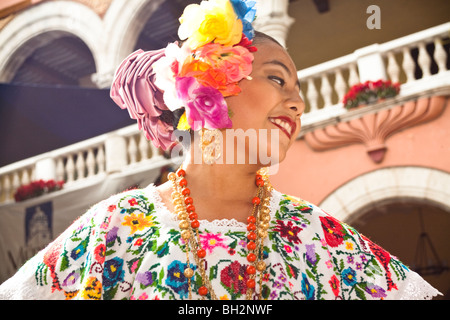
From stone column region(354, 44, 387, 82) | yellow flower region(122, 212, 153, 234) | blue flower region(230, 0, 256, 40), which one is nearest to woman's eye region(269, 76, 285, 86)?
blue flower region(230, 0, 256, 40)

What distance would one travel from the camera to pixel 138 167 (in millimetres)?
5934

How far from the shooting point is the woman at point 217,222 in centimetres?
135

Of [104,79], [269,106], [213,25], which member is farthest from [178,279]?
[104,79]

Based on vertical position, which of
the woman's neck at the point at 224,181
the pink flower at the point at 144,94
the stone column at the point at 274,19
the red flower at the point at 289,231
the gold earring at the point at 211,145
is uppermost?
the stone column at the point at 274,19

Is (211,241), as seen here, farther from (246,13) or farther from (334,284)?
(246,13)

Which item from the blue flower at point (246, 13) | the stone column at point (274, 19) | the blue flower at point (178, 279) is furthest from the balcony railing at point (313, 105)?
the blue flower at point (178, 279)

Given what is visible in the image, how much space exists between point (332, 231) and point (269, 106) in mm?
395

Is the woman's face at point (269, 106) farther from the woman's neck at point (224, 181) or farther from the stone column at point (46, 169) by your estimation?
the stone column at point (46, 169)

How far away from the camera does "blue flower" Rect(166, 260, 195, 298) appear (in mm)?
1312

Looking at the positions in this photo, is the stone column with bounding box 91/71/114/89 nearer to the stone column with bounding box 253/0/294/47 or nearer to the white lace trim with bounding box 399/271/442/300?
the stone column with bounding box 253/0/294/47

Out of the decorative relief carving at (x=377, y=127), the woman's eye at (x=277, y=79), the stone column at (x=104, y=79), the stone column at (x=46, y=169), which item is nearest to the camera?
the woman's eye at (x=277, y=79)

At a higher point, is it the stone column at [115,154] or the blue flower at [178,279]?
the stone column at [115,154]

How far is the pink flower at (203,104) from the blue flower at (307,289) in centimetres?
46

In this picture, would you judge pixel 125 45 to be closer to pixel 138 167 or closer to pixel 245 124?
pixel 138 167
